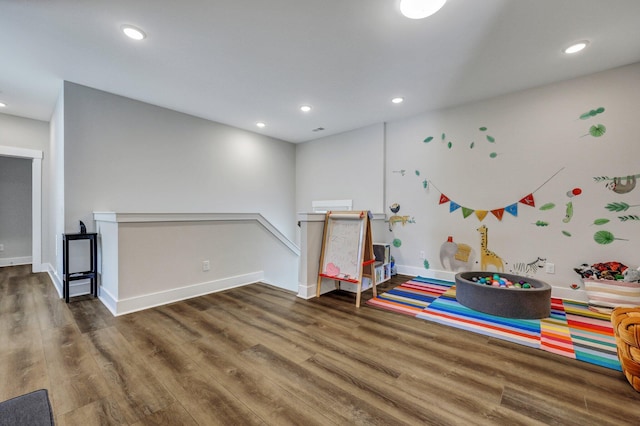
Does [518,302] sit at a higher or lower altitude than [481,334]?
higher

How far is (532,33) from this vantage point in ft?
7.99

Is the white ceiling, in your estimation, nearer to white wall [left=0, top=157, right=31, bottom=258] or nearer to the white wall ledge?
the white wall ledge

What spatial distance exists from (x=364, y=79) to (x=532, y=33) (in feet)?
5.45

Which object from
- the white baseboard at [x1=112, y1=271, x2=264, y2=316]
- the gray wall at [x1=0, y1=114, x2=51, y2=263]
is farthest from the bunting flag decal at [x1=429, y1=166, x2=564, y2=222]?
the gray wall at [x1=0, y1=114, x2=51, y2=263]

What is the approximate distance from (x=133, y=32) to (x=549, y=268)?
17.7ft

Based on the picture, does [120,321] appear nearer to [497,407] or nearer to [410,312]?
[410,312]

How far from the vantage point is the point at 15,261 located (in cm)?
549

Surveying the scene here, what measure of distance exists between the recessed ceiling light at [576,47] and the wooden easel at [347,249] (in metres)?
2.64

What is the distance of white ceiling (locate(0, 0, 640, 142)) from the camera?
7.22 ft

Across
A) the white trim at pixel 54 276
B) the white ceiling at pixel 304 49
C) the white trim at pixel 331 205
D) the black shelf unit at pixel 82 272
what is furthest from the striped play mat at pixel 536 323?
the white trim at pixel 54 276

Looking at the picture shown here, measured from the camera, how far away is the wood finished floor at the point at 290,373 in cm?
150

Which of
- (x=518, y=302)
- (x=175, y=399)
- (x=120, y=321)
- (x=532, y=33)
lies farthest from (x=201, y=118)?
(x=518, y=302)

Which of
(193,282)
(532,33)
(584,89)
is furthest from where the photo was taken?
(193,282)

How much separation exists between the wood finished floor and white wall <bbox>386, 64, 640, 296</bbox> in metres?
1.92
